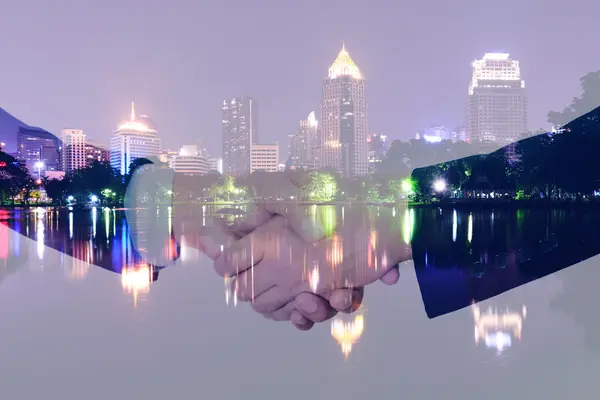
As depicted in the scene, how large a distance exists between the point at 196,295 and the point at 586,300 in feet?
7.91

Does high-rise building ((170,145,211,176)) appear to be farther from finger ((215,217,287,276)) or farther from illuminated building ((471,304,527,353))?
illuminated building ((471,304,527,353))

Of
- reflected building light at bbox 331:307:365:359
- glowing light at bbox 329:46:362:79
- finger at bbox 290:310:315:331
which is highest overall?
glowing light at bbox 329:46:362:79

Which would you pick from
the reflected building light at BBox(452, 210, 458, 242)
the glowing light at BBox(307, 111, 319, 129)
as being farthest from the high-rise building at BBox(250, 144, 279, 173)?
the reflected building light at BBox(452, 210, 458, 242)

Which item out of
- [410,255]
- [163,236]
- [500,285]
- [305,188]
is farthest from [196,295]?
[500,285]

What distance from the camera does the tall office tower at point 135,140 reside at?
1.36m

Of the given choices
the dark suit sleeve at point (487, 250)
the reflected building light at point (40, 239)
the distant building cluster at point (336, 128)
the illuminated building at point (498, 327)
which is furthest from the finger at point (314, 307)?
the illuminated building at point (498, 327)

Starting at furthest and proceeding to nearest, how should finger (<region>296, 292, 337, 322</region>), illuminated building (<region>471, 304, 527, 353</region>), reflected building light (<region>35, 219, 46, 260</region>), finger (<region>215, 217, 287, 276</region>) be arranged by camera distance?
illuminated building (<region>471, 304, 527, 353</region>), reflected building light (<region>35, 219, 46, 260</region>), finger (<region>215, 217, 287, 276</region>), finger (<region>296, 292, 337, 322</region>)

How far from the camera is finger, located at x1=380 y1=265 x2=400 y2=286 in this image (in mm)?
1085

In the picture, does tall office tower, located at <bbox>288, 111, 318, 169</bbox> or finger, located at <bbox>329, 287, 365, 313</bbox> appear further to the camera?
tall office tower, located at <bbox>288, 111, 318, 169</bbox>

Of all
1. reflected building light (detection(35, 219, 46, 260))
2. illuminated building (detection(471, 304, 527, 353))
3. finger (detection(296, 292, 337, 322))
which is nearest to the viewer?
finger (detection(296, 292, 337, 322))

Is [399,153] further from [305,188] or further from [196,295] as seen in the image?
[196,295]

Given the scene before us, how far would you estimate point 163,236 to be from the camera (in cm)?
123

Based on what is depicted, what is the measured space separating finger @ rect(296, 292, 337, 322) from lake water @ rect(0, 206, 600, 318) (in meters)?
0.14

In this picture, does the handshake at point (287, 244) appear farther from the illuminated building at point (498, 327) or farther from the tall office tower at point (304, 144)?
the illuminated building at point (498, 327)
